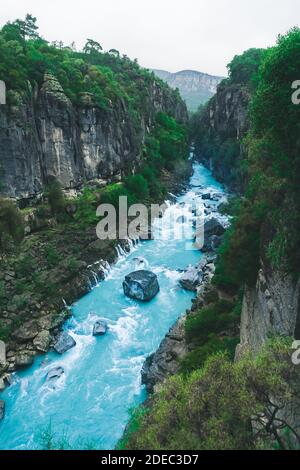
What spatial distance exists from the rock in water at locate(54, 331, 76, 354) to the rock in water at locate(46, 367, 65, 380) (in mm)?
1382

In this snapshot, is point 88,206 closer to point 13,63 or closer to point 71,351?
point 13,63

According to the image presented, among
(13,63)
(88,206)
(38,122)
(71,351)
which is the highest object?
(13,63)

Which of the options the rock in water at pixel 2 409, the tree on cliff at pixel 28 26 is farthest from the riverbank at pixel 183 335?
the tree on cliff at pixel 28 26

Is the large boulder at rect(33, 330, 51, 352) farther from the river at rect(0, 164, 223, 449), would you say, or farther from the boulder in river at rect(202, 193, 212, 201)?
the boulder in river at rect(202, 193, 212, 201)

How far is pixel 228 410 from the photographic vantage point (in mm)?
7863

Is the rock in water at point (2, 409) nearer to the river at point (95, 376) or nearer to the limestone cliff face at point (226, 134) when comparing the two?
the river at point (95, 376)

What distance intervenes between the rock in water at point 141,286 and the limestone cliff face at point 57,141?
11954 millimetres

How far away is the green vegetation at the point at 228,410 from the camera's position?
7645 mm

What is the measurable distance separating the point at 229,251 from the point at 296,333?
8.27m

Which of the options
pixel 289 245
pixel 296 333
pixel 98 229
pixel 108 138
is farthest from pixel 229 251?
pixel 108 138

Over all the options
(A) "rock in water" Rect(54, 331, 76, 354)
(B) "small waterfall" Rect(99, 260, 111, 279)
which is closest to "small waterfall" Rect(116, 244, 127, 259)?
(B) "small waterfall" Rect(99, 260, 111, 279)

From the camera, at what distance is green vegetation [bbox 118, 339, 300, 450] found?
7.64 meters

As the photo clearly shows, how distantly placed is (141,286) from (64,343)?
7.26 metres

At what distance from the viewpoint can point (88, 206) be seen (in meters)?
36.9
